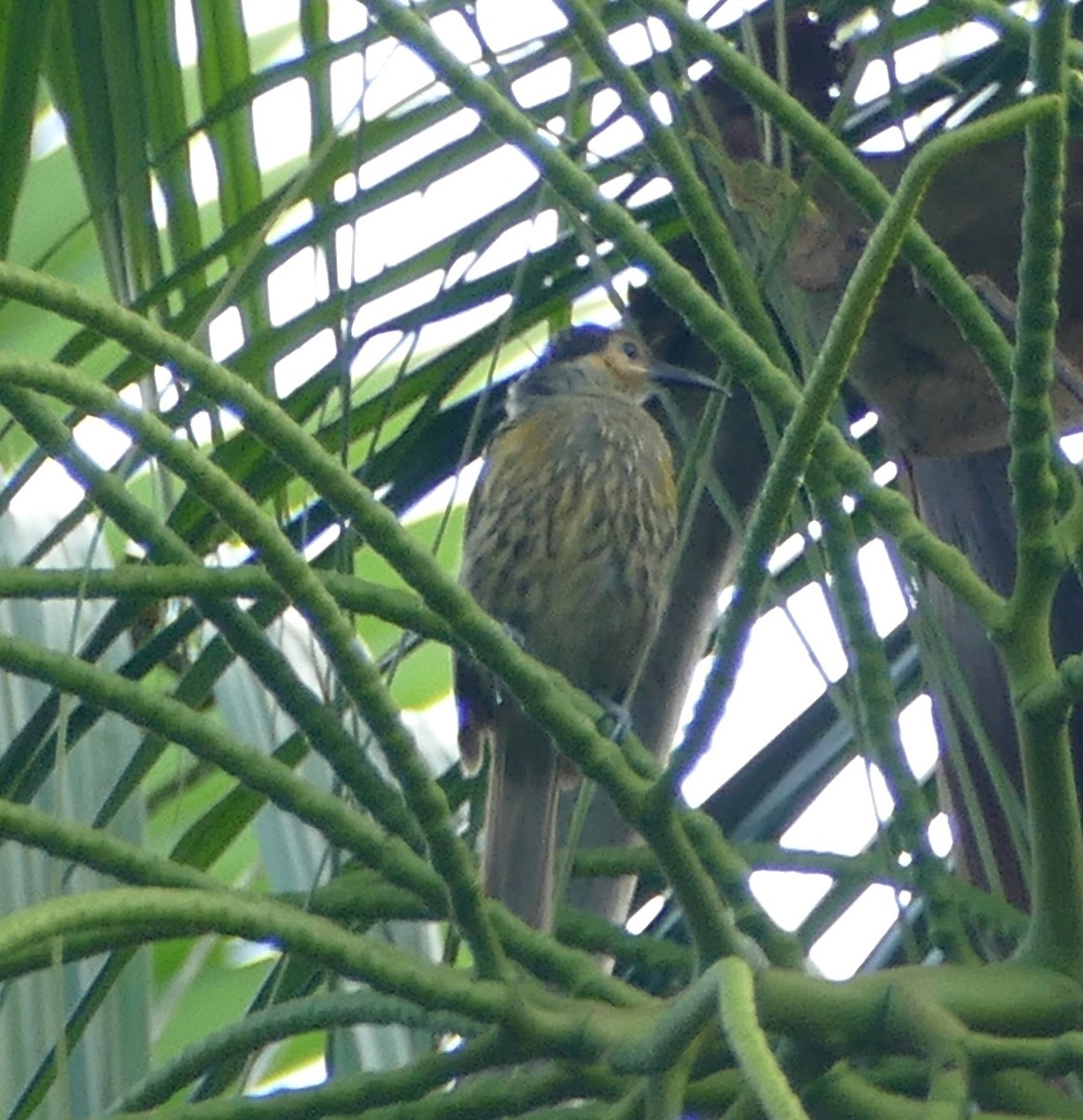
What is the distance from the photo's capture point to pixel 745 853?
1028 mm

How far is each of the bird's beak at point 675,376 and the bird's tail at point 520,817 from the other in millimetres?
331

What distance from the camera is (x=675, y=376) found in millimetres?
2057

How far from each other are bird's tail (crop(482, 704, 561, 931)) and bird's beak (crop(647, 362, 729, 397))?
33cm

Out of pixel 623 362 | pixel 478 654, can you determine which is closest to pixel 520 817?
pixel 623 362

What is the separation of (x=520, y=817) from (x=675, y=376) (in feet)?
1.80

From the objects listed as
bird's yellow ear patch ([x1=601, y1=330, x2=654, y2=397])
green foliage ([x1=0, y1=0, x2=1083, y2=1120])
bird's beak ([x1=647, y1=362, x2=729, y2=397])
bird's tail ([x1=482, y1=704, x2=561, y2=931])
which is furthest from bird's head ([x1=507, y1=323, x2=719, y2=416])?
green foliage ([x1=0, y1=0, x2=1083, y2=1120])

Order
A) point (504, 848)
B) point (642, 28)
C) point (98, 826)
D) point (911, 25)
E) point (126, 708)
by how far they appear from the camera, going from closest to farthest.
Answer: point (126, 708), point (98, 826), point (642, 28), point (911, 25), point (504, 848)

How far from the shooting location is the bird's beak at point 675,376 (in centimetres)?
177

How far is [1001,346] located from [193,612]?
57 centimetres

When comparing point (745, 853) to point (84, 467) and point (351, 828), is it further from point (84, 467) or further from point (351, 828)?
point (84, 467)

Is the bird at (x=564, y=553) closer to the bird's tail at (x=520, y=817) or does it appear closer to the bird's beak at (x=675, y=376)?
the bird's tail at (x=520, y=817)

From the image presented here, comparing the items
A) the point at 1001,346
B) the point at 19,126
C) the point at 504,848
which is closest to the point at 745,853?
the point at 1001,346

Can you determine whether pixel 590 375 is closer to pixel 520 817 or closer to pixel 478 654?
pixel 520 817

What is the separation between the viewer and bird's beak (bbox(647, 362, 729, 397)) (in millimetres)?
1766
